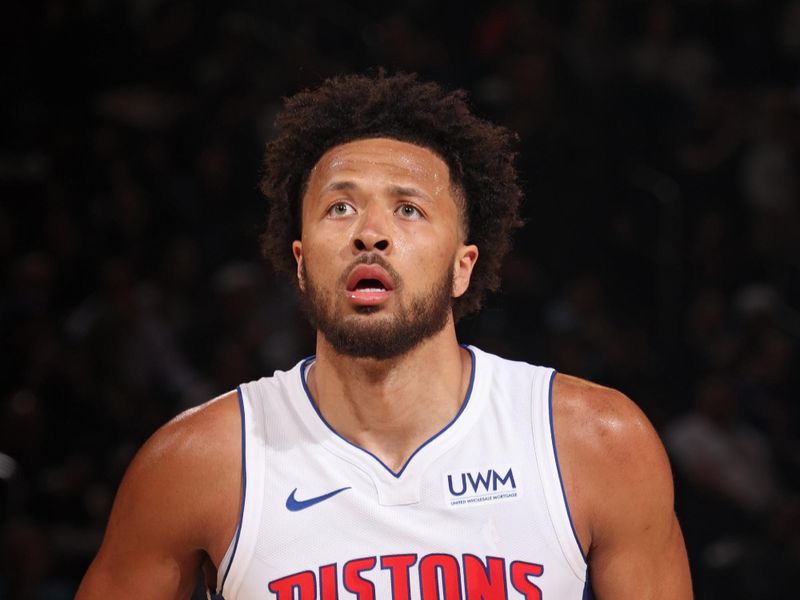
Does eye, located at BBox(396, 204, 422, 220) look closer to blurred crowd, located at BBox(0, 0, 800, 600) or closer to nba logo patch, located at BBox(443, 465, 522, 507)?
nba logo patch, located at BBox(443, 465, 522, 507)

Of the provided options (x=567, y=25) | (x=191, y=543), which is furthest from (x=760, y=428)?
(x=191, y=543)

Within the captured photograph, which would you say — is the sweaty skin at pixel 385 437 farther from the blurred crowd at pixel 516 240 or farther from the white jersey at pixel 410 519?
Result: the blurred crowd at pixel 516 240

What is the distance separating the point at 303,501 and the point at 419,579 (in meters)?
0.29

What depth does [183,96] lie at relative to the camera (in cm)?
584

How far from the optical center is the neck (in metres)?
2.56

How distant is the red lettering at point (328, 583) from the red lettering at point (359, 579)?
0.08 ft

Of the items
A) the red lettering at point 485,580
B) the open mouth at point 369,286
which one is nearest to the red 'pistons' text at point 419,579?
the red lettering at point 485,580

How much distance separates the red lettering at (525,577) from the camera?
93.0 inches

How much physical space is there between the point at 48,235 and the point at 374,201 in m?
3.28

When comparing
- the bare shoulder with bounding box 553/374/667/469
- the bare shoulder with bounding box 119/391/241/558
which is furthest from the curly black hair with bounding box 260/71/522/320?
the bare shoulder with bounding box 119/391/241/558

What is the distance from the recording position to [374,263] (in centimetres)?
243

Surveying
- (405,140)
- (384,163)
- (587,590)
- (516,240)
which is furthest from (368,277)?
(516,240)

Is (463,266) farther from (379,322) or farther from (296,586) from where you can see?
(296,586)

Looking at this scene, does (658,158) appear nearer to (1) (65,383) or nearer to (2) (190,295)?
(2) (190,295)
